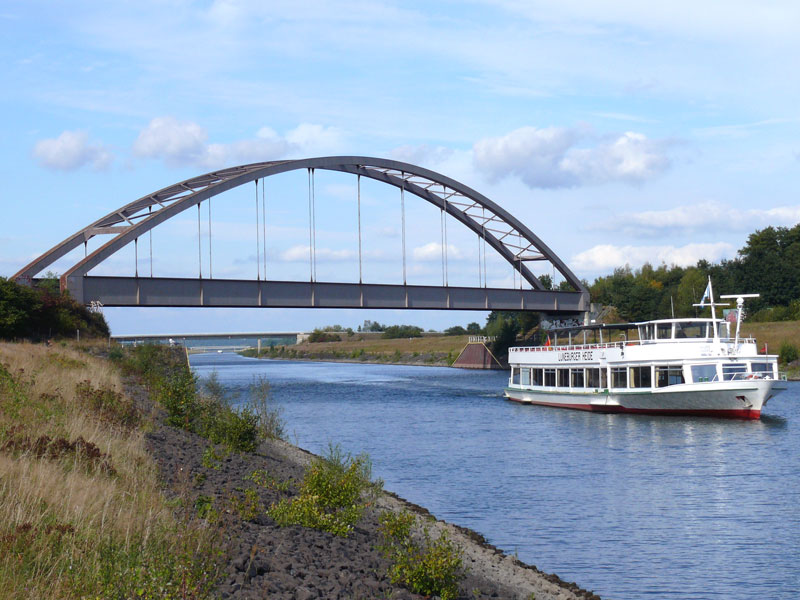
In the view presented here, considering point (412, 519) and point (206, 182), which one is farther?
point (206, 182)

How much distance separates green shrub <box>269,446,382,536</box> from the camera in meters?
13.6

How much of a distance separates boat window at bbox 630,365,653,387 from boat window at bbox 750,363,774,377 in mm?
5498

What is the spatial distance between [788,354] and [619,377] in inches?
1532

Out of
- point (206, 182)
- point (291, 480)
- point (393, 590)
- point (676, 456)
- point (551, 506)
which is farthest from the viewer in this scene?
point (206, 182)

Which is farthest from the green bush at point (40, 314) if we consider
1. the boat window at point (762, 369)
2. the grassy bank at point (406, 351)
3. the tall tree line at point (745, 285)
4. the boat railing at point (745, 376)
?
the grassy bank at point (406, 351)

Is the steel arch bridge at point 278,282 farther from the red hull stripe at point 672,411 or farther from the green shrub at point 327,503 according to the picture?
the green shrub at point 327,503

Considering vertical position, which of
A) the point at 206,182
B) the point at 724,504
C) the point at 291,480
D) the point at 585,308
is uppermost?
the point at 206,182

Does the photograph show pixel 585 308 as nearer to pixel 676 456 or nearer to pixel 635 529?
pixel 676 456

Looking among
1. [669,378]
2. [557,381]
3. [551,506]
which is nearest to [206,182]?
[557,381]

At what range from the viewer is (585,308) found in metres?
89.9

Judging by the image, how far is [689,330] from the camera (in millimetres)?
44312

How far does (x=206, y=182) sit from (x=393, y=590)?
55985 millimetres

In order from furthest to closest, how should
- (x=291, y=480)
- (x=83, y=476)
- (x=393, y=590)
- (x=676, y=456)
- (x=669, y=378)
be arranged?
1. (x=669, y=378)
2. (x=676, y=456)
3. (x=291, y=480)
4. (x=83, y=476)
5. (x=393, y=590)

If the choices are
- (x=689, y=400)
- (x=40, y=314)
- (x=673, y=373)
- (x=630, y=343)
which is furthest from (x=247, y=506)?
(x=40, y=314)
